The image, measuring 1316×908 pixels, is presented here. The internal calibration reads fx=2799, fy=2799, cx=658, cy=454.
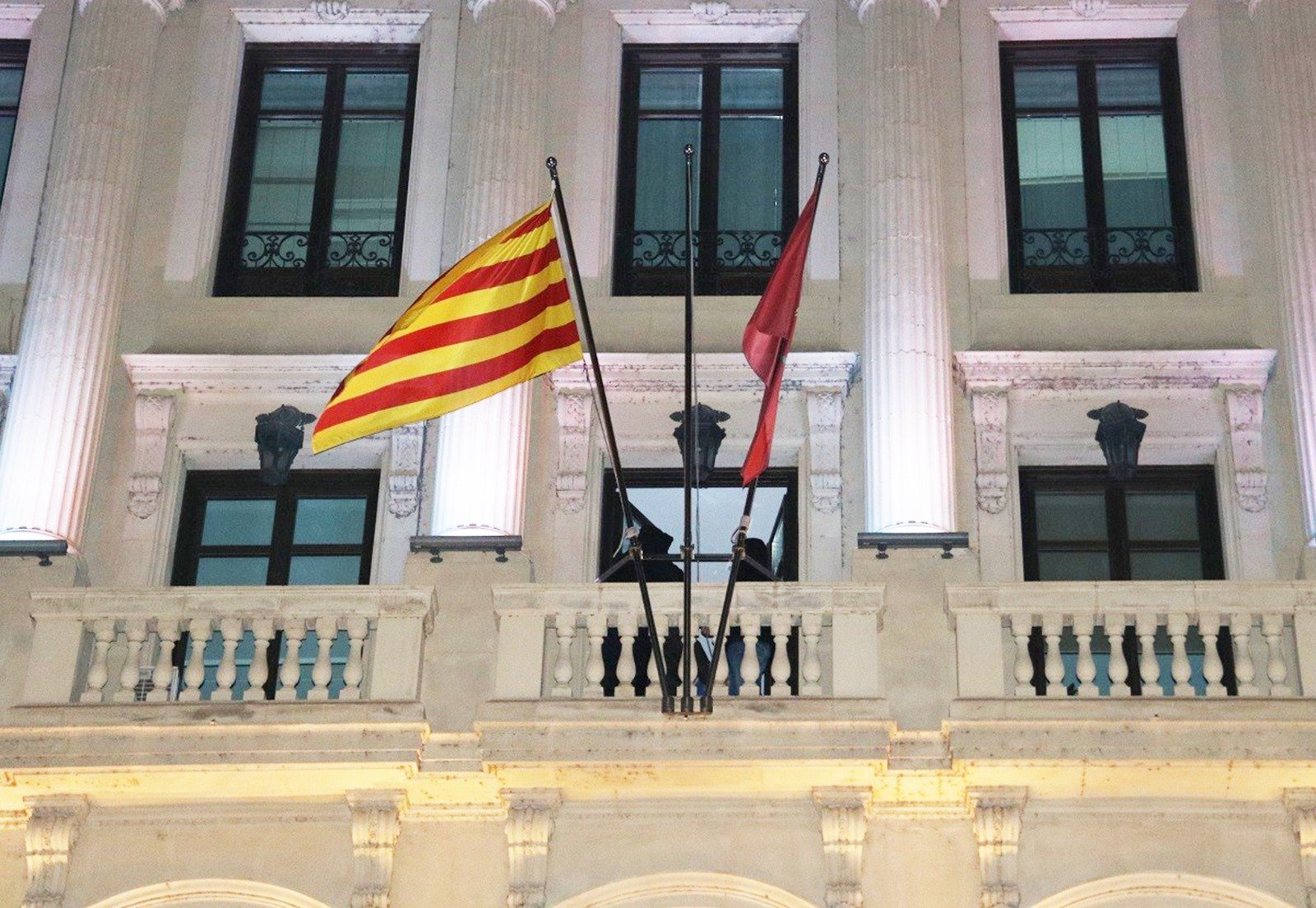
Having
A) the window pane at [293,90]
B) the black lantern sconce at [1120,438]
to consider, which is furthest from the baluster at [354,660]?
the black lantern sconce at [1120,438]

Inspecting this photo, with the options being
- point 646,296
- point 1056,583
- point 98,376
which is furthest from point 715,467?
point 98,376

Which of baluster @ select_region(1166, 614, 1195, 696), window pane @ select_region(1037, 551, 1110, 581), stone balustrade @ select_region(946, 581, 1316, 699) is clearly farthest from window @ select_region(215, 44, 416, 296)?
baluster @ select_region(1166, 614, 1195, 696)

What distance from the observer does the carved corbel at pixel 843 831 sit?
22.1 m

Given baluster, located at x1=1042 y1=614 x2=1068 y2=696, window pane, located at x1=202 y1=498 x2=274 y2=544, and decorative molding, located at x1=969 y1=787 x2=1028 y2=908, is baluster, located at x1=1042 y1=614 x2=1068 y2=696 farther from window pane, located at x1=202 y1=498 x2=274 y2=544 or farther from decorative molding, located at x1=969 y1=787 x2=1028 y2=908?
window pane, located at x1=202 y1=498 x2=274 y2=544

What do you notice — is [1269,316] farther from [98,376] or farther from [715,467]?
[98,376]

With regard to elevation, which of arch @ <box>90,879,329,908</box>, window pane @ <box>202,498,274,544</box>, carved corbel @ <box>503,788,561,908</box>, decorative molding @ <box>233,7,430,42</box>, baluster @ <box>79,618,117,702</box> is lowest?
arch @ <box>90,879,329,908</box>

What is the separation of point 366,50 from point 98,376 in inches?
183

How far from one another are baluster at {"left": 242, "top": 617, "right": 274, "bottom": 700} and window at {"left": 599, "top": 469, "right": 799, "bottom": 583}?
344 centimetres

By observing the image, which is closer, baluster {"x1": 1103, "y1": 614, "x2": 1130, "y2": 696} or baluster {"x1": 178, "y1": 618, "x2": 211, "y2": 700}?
baluster {"x1": 1103, "y1": 614, "x2": 1130, "y2": 696}

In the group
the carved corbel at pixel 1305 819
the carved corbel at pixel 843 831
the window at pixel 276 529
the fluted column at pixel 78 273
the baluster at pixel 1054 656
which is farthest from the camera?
the window at pixel 276 529

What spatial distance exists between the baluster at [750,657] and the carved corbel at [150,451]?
577 centimetres

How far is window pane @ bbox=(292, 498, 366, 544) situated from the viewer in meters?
25.2

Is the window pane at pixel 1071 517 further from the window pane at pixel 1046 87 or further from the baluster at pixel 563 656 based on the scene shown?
the baluster at pixel 563 656

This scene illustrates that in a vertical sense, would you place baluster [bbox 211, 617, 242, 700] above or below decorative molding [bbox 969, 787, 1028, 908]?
above
